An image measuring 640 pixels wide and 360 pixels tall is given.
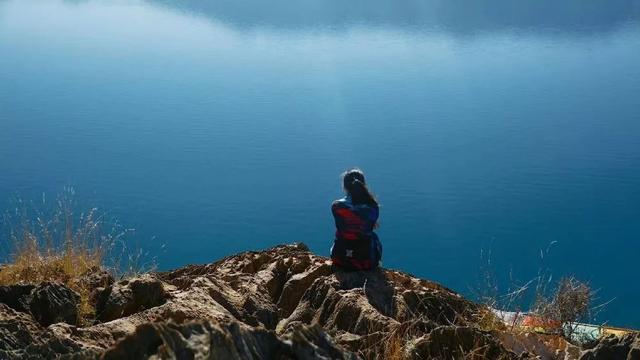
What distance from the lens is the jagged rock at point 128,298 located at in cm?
359

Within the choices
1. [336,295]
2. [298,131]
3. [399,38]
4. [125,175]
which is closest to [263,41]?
[399,38]

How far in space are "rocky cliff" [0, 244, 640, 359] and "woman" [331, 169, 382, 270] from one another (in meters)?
0.19

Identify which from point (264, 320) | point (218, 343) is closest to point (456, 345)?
point (264, 320)

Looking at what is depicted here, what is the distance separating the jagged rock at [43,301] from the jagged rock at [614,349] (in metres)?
1.91

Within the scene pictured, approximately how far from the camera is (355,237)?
5.14 m

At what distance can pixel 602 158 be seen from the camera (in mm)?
14320

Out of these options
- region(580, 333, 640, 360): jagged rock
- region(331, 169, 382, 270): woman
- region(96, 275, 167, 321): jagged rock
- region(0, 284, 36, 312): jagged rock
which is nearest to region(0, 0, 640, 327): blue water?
region(331, 169, 382, 270): woman

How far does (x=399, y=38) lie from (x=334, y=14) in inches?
162

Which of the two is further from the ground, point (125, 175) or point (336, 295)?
point (336, 295)

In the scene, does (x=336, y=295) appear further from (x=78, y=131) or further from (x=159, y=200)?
(x=78, y=131)

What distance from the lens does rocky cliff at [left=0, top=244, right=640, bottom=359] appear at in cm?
207

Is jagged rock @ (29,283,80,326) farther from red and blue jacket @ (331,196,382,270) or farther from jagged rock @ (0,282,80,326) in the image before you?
red and blue jacket @ (331,196,382,270)

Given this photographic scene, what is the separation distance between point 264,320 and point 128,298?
0.58 meters

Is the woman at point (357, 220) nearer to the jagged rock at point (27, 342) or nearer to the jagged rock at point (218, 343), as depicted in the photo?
the jagged rock at point (27, 342)
